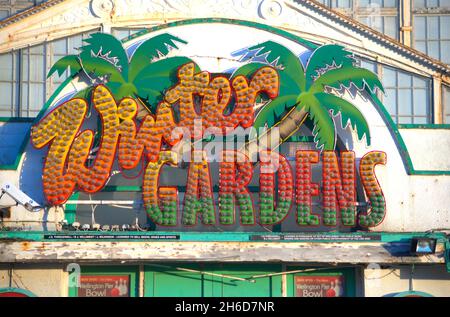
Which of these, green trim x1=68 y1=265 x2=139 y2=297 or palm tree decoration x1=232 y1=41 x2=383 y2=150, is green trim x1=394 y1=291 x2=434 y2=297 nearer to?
palm tree decoration x1=232 y1=41 x2=383 y2=150

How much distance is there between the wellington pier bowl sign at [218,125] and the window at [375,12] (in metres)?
11.8

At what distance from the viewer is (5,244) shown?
29703 mm

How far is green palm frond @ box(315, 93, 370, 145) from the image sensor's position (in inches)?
1235

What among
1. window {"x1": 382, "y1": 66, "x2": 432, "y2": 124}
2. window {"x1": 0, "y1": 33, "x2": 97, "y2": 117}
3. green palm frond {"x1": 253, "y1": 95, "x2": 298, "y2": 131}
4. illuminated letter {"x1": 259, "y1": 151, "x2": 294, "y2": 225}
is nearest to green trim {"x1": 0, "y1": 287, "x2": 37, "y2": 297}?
illuminated letter {"x1": 259, "y1": 151, "x2": 294, "y2": 225}

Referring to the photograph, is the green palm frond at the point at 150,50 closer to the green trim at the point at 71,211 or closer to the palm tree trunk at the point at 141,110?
the palm tree trunk at the point at 141,110

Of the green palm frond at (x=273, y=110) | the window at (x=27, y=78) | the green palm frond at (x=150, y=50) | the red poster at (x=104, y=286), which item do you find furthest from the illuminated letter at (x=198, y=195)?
the window at (x=27, y=78)

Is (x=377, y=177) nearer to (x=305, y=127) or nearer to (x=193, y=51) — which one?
(x=305, y=127)

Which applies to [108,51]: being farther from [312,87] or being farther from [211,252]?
[211,252]

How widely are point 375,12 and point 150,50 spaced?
51.0 ft

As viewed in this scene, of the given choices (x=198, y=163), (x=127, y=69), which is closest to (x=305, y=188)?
(x=198, y=163)

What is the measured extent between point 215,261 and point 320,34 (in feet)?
40.0

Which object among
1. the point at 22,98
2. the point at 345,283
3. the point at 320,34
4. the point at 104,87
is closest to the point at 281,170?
the point at 345,283

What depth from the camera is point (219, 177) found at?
3086cm

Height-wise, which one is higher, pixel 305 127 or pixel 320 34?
pixel 320 34
